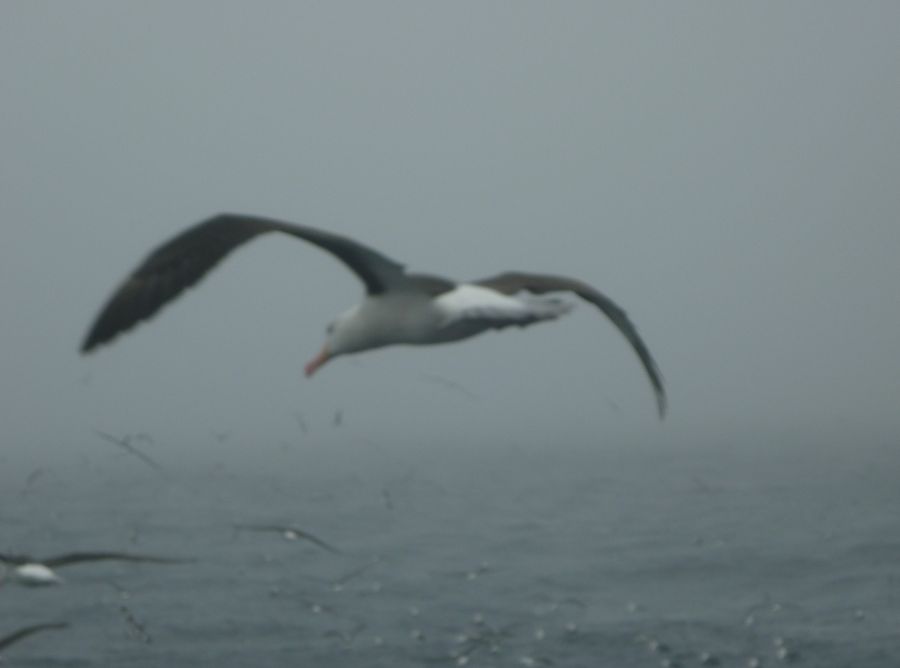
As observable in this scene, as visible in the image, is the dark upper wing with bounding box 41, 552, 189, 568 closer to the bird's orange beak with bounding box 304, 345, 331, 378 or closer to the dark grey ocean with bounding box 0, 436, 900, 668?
the bird's orange beak with bounding box 304, 345, 331, 378

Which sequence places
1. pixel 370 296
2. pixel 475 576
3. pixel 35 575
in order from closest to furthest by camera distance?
pixel 370 296, pixel 35 575, pixel 475 576

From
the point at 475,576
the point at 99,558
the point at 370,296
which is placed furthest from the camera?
the point at 475,576

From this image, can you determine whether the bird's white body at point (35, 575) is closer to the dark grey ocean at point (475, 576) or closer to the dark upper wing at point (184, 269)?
the dark upper wing at point (184, 269)

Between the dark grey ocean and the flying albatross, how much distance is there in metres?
20.8

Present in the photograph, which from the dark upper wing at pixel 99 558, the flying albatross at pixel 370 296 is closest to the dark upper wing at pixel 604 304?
the flying albatross at pixel 370 296

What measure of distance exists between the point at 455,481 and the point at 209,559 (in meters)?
56.0

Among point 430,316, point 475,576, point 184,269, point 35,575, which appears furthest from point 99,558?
point 475,576

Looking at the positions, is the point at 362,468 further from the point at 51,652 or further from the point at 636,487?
the point at 51,652

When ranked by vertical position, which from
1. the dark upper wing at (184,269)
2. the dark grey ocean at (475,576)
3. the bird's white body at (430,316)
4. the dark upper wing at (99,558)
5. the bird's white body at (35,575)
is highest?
the dark grey ocean at (475,576)

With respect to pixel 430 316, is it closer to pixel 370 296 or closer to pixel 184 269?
pixel 370 296

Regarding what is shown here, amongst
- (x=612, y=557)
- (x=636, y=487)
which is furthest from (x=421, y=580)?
(x=636, y=487)

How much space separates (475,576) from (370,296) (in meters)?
41.9

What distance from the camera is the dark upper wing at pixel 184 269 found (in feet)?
37.2

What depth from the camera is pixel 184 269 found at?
1191cm
